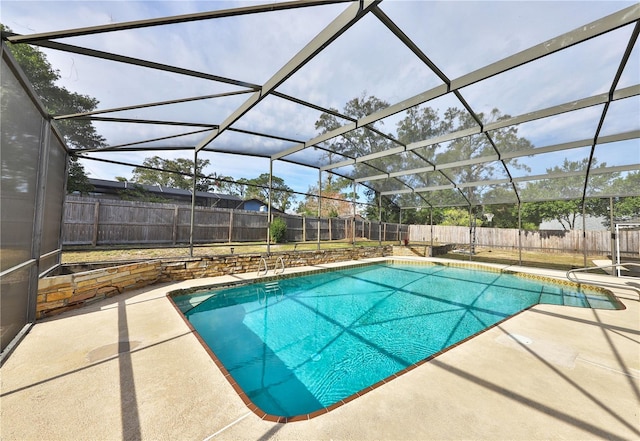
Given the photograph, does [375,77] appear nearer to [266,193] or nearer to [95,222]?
[95,222]

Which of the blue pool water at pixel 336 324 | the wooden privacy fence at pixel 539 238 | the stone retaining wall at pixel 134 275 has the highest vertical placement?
the wooden privacy fence at pixel 539 238

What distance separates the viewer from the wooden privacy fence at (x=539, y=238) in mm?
12562

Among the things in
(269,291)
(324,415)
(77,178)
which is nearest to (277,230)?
(269,291)

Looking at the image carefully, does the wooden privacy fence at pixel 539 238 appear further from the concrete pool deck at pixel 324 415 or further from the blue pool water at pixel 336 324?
the concrete pool deck at pixel 324 415

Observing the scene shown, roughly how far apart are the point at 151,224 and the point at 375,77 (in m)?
9.72

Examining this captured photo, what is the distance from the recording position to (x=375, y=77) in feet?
16.4

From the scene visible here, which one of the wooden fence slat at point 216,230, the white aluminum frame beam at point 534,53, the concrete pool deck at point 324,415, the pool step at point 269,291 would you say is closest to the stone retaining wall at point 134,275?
the concrete pool deck at point 324,415

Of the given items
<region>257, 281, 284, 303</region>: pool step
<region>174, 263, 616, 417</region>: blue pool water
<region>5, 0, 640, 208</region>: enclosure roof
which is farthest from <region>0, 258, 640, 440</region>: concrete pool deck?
<region>5, 0, 640, 208</region>: enclosure roof

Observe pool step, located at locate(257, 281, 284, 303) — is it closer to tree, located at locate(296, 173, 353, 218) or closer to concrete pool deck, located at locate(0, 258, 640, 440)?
concrete pool deck, located at locate(0, 258, 640, 440)

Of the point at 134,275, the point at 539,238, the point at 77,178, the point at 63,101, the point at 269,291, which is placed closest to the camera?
the point at 134,275

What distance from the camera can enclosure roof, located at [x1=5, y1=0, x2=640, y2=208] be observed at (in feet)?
10.9

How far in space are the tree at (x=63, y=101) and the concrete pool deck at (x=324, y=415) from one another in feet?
15.5

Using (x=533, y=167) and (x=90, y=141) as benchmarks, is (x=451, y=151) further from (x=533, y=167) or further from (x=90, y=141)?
(x=90, y=141)

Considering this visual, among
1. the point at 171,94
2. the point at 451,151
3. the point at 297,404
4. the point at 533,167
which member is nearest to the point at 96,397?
the point at 297,404
